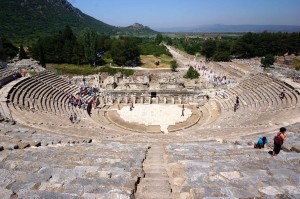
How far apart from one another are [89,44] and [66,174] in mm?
57879

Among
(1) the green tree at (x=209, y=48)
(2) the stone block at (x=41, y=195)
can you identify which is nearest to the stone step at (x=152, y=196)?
(2) the stone block at (x=41, y=195)

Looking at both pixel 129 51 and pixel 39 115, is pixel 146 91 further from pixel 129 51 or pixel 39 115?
pixel 129 51

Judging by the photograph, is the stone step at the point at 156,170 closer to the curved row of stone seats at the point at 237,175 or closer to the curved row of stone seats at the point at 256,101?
the curved row of stone seats at the point at 237,175

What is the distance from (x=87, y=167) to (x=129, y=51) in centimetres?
6112

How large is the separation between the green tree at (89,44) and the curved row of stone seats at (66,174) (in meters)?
54.1

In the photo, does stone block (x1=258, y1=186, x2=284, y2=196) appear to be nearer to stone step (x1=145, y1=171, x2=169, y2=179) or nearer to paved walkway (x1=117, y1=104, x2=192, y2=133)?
stone step (x1=145, y1=171, x2=169, y2=179)

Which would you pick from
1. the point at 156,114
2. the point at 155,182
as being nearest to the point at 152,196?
the point at 155,182

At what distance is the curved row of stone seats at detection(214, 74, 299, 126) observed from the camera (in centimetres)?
2361

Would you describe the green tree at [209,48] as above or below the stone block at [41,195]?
above

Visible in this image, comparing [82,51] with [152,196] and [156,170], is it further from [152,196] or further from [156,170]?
[152,196]

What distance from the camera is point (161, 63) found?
71.4 meters

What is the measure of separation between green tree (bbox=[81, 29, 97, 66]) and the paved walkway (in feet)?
105

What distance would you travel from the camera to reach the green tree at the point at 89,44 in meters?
61.2

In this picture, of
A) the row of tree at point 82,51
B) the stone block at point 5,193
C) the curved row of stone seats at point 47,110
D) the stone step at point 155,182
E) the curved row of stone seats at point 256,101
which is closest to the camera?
the stone block at point 5,193
